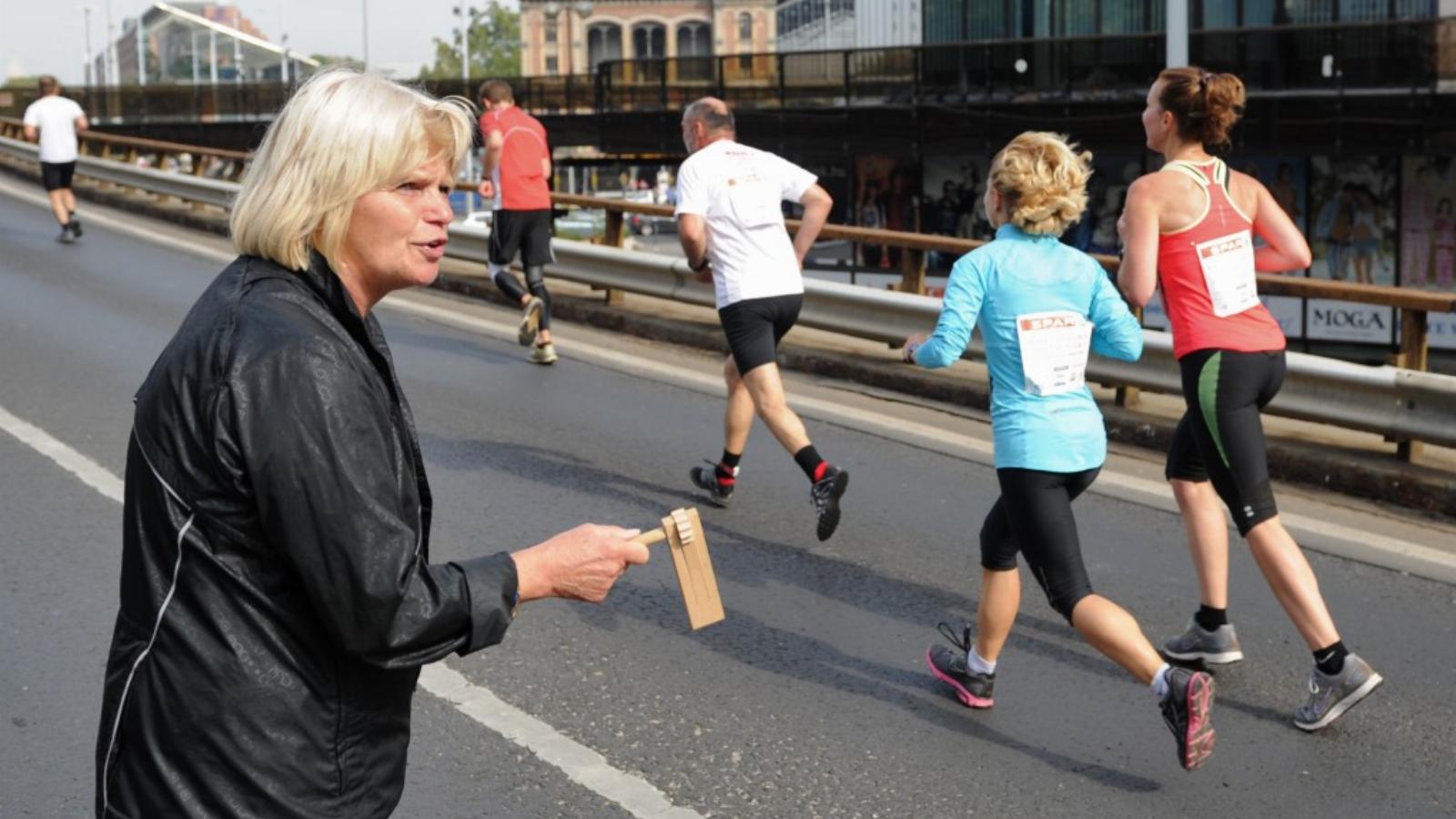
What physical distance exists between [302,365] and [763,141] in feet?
116

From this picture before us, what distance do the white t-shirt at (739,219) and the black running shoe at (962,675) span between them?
2.64m

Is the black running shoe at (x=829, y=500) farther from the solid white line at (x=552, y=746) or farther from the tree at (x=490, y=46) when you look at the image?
the tree at (x=490, y=46)

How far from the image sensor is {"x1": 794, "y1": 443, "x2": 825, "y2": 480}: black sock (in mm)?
7660

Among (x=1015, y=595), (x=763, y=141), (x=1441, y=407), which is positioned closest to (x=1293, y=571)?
(x=1015, y=595)

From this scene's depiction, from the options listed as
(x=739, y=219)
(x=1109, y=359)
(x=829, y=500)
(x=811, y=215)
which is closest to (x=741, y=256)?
(x=739, y=219)

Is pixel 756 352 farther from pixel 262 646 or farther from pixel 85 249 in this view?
pixel 85 249

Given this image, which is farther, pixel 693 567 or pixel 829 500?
pixel 829 500

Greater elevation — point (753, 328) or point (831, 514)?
point (753, 328)

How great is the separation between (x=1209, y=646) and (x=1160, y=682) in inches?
48.6

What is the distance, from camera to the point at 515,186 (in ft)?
43.1

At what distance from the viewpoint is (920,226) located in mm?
38438

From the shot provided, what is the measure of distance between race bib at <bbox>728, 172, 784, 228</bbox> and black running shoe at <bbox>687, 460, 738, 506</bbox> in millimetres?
1082

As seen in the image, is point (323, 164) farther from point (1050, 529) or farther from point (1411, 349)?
point (1411, 349)

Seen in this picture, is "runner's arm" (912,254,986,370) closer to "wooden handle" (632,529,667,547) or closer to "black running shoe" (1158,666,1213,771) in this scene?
"black running shoe" (1158,666,1213,771)
